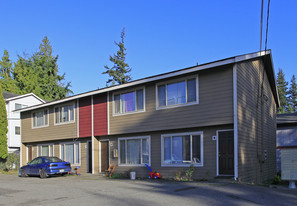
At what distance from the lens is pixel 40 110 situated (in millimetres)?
24125

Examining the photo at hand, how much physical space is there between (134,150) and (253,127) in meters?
6.60

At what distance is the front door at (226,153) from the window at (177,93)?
2.13 meters

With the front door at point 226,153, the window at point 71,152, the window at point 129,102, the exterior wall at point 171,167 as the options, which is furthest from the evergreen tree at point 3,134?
the front door at point 226,153

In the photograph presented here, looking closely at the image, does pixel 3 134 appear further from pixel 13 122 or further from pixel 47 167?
pixel 47 167

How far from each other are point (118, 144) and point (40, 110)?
8969mm

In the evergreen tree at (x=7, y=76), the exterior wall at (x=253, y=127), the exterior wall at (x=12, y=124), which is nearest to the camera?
the exterior wall at (x=253, y=127)

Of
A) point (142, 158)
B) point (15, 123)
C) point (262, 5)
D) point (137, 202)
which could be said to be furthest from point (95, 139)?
point (15, 123)

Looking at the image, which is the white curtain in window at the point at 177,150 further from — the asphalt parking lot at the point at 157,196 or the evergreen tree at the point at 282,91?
the evergreen tree at the point at 282,91

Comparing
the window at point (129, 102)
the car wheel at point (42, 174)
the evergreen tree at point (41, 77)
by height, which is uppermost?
the evergreen tree at point (41, 77)

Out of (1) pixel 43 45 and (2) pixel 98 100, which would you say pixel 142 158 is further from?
(1) pixel 43 45

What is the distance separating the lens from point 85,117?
2019 cm

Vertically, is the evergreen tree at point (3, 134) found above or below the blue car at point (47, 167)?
above

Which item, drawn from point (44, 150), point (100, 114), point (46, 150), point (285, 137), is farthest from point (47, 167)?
point (285, 137)

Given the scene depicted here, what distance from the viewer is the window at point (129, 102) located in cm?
1714
